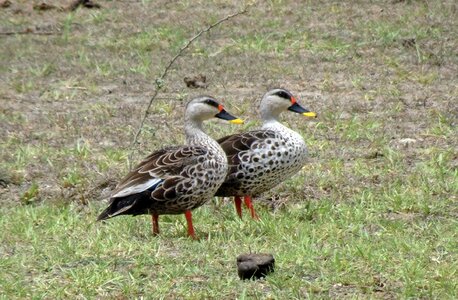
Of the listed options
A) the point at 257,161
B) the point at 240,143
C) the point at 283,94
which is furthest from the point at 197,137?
the point at 283,94

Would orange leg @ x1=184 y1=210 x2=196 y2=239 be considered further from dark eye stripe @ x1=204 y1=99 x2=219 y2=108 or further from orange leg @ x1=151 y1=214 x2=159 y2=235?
dark eye stripe @ x1=204 y1=99 x2=219 y2=108

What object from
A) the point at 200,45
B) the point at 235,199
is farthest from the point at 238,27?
the point at 235,199

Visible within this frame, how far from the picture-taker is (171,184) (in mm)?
A: 7355

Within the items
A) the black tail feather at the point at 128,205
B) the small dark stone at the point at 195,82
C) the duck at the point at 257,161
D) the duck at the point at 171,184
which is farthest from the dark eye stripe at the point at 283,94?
the small dark stone at the point at 195,82

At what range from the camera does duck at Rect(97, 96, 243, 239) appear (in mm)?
7297

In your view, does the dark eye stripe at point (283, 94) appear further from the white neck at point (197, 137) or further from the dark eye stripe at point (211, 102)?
the white neck at point (197, 137)

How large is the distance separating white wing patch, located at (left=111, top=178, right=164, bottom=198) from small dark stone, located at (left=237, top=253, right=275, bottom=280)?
1221 mm

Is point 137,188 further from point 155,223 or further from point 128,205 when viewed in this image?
point 155,223

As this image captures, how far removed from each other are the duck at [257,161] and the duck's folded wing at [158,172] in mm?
402

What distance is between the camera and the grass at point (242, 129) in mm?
6406

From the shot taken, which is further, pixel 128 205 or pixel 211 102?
pixel 211 102

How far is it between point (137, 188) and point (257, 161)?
38.3 inches

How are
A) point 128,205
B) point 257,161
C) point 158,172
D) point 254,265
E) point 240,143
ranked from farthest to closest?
point 240,143, point 257,161, point 158,172, point 128,205, point 254,265

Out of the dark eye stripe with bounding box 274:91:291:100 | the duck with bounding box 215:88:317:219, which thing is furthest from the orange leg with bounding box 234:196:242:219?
the dark eye stripe with bounding box 274:91:291:100
